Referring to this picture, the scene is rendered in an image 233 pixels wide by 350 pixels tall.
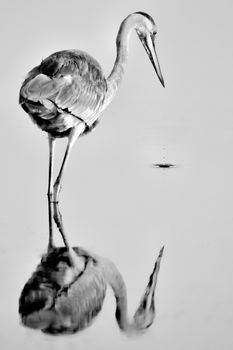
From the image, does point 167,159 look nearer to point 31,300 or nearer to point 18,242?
point 18,242

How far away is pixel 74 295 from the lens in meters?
4.69

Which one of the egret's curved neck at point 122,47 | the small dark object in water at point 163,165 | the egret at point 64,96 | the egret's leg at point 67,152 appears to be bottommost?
the small dark object in water at point 163,165

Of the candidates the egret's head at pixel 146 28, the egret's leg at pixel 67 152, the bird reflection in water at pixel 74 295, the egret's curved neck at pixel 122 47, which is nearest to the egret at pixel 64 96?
the egret's leg at pixel 67 152

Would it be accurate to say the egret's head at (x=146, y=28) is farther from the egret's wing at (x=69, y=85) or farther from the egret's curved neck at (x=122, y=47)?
the egret's wing at (x=69, y=85)

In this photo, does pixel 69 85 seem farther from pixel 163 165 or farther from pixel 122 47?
pixel 163 165

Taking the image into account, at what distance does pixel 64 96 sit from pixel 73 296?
10.6 ft

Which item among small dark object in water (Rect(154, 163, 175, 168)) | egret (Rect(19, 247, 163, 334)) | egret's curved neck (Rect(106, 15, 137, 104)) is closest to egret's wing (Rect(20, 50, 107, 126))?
egret's curved neck (Rect(106, 15, 137, 104))

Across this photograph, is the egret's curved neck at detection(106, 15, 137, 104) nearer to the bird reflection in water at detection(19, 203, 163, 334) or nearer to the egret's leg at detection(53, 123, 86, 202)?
the egret's leg at detection(53, 123, 86, 202)

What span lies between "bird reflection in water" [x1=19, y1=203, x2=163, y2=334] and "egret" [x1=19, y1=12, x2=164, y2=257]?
182 cm

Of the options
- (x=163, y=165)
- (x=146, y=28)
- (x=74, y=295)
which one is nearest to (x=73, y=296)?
(x=74, y=295)

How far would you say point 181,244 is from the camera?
19.8ft

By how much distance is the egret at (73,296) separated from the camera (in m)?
4.33

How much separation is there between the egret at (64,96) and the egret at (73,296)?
1.88 metres

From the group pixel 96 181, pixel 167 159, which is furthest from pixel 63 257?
pixel 167 159
